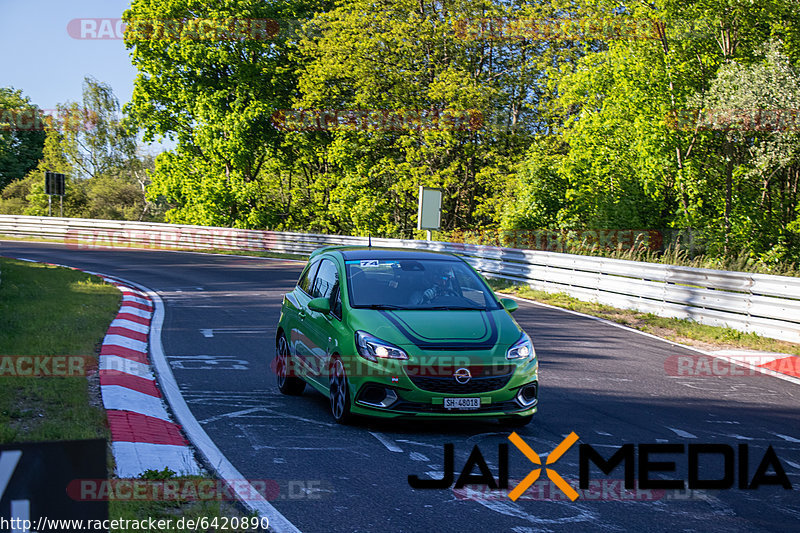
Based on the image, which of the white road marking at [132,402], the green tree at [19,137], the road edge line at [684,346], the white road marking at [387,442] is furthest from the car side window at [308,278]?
the green tree at [19,137]

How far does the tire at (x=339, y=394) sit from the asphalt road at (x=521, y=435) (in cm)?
12

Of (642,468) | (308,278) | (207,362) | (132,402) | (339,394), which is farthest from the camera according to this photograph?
(207,362)

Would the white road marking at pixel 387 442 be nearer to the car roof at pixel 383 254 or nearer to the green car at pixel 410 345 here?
the green car at pixel 410 345

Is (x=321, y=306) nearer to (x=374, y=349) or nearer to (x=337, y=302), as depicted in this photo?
(x=337, y=302)

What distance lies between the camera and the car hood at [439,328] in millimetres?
6695

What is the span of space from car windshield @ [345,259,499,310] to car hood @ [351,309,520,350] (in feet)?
0.76

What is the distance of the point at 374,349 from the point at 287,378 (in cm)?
187

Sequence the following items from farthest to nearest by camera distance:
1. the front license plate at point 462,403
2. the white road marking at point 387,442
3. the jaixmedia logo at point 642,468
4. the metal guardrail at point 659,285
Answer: the metal guardrail at point 659,285, the front license plate at point 462,403, the white road marking at point 387,442, the jaixmedia logo at point 642,468

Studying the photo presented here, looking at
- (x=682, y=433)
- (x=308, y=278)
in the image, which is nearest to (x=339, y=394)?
(x=308, y=278)

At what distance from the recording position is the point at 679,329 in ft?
47.8

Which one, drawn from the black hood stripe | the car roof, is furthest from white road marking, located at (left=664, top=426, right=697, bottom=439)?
the car roof

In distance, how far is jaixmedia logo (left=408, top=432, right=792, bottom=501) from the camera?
5.33m

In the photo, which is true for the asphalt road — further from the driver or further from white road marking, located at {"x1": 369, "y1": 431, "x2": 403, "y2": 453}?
the driver

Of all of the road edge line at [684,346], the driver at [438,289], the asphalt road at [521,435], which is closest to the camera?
the asphalt road at [521,435]
